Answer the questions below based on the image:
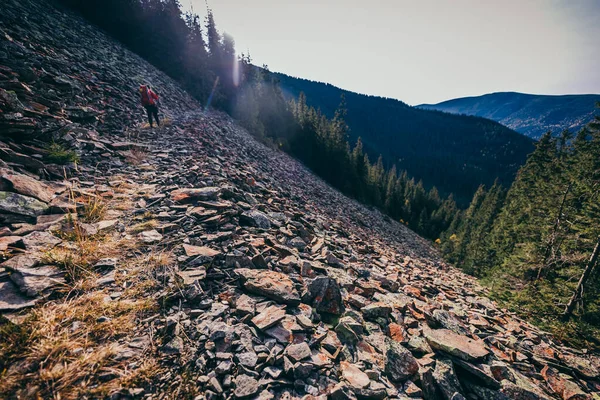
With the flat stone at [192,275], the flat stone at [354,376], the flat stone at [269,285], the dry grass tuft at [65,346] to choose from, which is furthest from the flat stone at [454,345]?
the dry grass tuft at [65,346]

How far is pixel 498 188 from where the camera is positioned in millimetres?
40969

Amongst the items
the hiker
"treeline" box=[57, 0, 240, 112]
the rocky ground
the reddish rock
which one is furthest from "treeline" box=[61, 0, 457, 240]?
the reddish rock

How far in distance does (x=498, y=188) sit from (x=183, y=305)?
53.7m

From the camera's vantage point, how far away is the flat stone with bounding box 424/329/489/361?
14.2ft

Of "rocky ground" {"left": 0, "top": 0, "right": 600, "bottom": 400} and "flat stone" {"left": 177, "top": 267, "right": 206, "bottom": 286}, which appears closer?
"rocky ground" {"left": 0, "top": 0, "right": 600, "bottom": 400}

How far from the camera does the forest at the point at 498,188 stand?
11117 millimetres

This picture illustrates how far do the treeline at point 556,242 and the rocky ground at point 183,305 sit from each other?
4540 millimetres

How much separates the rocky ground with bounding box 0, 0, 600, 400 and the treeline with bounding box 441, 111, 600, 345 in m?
4.54

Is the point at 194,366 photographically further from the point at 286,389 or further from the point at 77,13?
the point at 77,13

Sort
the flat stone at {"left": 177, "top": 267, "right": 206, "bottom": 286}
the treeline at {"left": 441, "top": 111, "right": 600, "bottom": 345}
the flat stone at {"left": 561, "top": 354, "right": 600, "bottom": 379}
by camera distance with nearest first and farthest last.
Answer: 1. the flat stone at {"left": 177, "top": 267, "right": 206, "bottom": 286}
2. the flat stone at {"left": 561, "top": 354, "right": 600, "bottom": 379}
3. the treeline at {"left": 441, "top": 111, "right": 600, "bottom": 345}

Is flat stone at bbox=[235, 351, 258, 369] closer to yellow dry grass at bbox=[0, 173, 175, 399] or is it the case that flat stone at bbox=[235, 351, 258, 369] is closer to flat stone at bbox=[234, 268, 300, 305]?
yellow dry grass at bbox=[0, 173, 175, 399]

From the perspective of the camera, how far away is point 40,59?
10.2m

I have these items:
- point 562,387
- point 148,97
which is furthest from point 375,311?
point 148,97

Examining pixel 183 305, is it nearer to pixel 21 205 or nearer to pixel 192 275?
pixel 192 275
